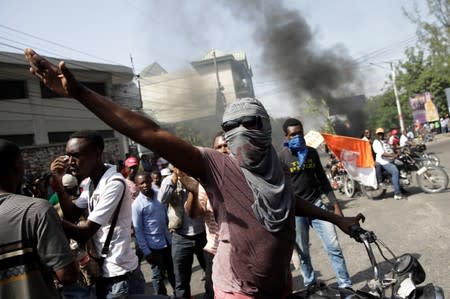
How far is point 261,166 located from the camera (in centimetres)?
160

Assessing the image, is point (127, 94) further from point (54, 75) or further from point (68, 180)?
point (54, 75)

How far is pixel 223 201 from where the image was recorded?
5.29 feet

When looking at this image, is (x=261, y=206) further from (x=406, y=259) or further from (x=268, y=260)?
(x=406, y=259)

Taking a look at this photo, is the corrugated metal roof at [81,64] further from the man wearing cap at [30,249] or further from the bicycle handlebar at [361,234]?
the bicycle handlebar at [361,234]

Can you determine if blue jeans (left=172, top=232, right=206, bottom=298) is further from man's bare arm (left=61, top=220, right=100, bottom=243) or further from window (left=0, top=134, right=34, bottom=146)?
window (left=0, top=134, right=34, bottom=146)

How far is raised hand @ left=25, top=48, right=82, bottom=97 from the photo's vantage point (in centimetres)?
146

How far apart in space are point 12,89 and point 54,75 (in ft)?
60.4

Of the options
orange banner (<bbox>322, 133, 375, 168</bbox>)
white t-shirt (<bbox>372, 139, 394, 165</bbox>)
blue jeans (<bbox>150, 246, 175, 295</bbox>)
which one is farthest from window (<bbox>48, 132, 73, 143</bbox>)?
blue jeans (<bbox>150, 246, 175, 295</bbox>)

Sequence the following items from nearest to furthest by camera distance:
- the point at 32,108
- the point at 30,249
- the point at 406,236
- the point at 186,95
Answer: the point at 30,249 → the point at 406,236 → the point at 32,108 → the point at 186,95

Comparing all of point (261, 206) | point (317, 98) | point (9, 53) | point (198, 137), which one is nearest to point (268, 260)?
point (261, 206)

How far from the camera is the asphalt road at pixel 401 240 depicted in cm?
434

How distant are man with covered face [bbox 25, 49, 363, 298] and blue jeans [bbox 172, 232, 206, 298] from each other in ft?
7.25

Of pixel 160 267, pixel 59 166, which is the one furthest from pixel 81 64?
pixel 59 166

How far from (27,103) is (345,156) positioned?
1494 cm
